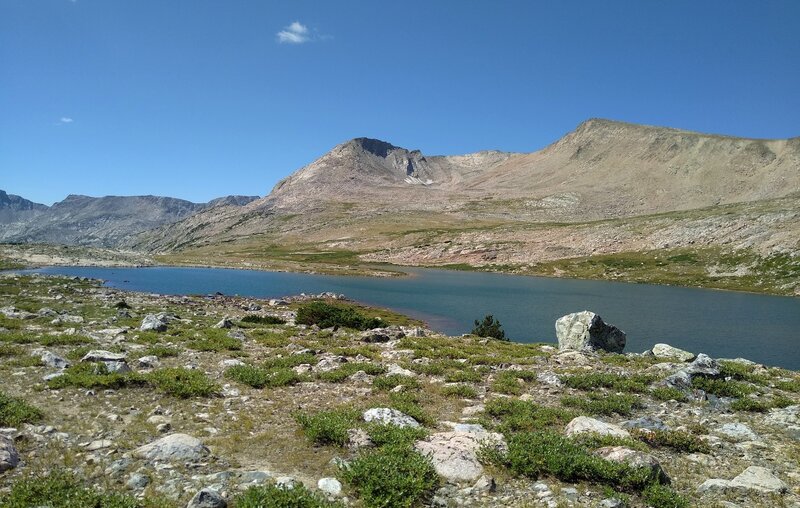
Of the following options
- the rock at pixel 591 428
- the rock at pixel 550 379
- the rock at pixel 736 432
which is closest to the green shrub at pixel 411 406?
the rock at pixel 591 428

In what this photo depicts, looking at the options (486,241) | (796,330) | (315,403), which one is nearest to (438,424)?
(315,403)

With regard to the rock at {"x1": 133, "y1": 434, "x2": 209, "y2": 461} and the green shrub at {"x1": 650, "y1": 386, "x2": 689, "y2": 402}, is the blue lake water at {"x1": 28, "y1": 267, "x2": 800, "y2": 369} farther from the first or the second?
the rock at {"x1": 133, "y1": 434, "x2": 209, "y2": 461}

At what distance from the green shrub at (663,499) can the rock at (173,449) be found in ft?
28.2

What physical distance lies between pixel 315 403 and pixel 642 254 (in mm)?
164274

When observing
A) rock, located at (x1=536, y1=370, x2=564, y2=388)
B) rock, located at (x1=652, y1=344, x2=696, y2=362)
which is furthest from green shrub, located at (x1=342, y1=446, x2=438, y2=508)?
rock, located at (x1=652, y1=344, x2=696, y2=362)

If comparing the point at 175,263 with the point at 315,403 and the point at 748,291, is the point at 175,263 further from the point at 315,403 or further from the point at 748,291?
Answer: the point at 748,291

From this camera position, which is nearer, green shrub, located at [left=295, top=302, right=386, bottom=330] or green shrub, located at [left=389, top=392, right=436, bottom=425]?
green shrub, located at [left=389, top=392, right=436, bottom=425]

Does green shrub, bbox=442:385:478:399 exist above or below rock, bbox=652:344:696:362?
above

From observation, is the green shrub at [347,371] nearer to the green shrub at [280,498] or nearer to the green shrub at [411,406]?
the green shrub at [411,406]

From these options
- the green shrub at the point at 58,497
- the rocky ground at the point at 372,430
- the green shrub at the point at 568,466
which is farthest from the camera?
the green shrub at the point at 568,466

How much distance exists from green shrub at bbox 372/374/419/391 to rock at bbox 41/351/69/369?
10.3 m

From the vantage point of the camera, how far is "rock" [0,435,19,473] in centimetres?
775

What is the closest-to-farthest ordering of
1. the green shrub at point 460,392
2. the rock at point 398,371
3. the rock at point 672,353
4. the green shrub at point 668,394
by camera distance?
the green shrub at point 460,392, the green shrub at point 668,394, the rock at point 398,371, the rock at point 672,353

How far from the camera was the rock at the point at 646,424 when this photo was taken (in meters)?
12.1
